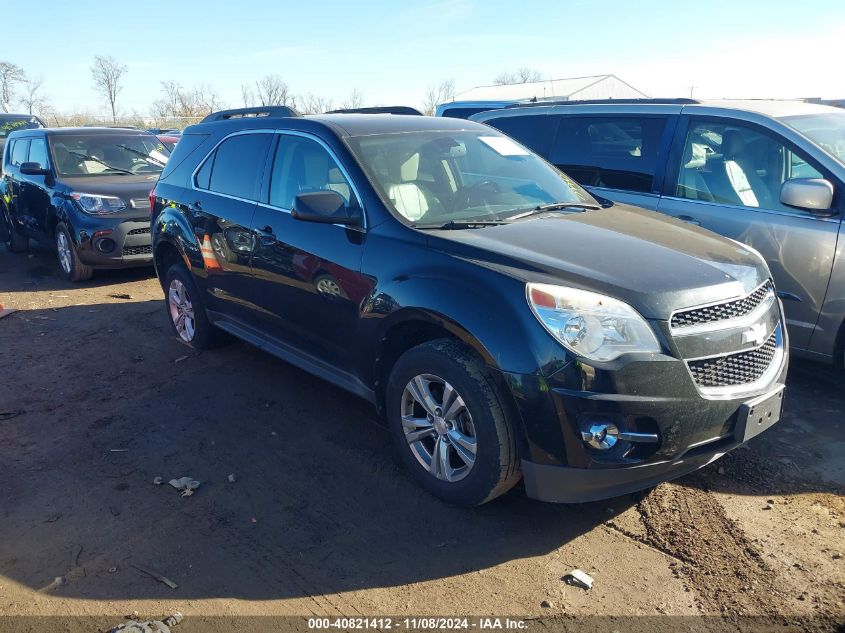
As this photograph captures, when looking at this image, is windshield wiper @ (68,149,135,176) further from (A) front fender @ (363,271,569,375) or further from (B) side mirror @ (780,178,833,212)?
(B) side mirror @ (780,178,833,212)

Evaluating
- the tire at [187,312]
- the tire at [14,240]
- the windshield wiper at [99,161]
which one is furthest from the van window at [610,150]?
the tire at [14,240]

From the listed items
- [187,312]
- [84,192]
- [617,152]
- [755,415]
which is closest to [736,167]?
[617,152]

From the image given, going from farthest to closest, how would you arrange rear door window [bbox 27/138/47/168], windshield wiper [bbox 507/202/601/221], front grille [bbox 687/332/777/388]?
rear door window [bbox 27/138/47/168], windshield wiper [bbox 507/202/601/221], front grille [bbox 687/332/777/388]

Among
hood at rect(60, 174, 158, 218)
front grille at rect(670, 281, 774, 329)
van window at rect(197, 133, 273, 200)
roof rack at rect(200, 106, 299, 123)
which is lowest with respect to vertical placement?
front grille at rect(670, 281, 774, 329)

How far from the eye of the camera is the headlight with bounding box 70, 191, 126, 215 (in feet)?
26.5

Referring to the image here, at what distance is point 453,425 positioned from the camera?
3195 millimetres

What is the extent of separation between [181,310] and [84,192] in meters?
3.43

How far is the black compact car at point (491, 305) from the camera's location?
280cm

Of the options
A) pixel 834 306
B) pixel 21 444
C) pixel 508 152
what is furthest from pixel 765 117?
pixel 21 444

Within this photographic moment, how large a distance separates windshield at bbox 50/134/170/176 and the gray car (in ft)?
19.4

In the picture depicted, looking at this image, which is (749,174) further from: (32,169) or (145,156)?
(32,169)

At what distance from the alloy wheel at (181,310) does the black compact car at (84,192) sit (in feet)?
8.70

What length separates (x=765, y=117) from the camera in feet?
15.2

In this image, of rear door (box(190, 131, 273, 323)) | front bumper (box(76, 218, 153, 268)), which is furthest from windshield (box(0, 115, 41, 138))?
rear door (box(190, 131, 273, 323))
